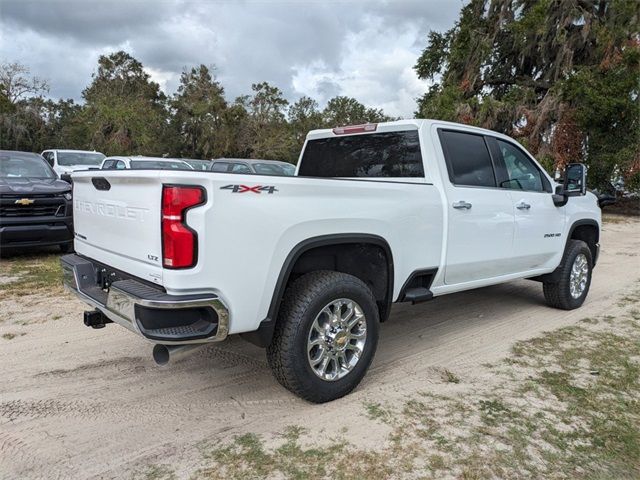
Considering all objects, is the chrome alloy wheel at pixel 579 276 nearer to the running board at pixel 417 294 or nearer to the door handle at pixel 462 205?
the door handle at pixel 462 205

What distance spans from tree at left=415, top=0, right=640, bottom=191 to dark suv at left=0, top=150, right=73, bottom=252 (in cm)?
1566

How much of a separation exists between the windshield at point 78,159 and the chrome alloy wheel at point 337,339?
15037 mm

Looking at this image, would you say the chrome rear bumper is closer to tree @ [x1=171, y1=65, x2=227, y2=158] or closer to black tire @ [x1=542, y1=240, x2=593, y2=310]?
black tire @ [x1=542, y1=240, x2=593, y2=310]

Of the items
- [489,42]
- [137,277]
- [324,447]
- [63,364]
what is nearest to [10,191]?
[63,364]

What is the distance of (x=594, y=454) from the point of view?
113 inches

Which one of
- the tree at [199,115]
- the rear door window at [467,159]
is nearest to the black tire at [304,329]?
the rear door window at [467,159]

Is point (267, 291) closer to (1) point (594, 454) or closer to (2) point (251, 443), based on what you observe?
(2) point (251, 443)

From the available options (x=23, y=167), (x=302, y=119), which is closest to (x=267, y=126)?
(x=302, y=119)

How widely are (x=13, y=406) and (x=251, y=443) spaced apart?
1650mm

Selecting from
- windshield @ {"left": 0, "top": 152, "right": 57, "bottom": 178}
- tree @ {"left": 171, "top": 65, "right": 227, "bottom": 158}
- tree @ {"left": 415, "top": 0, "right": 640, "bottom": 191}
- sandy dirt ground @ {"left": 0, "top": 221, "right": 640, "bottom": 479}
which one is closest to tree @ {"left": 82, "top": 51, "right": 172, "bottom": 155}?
tree @ {"left": 171, "top": 65, "right": 227, "bottom": 158}

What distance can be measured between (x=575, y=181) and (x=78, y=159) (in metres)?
15.4

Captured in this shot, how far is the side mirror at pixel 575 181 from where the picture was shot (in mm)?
5234

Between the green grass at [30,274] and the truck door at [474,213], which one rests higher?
the truck door at [474,213]

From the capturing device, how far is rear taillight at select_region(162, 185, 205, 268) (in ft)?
8.66
